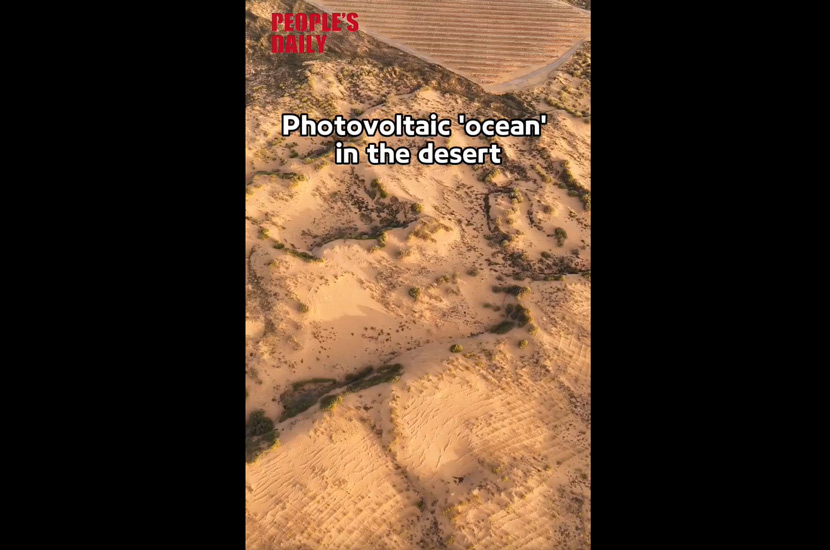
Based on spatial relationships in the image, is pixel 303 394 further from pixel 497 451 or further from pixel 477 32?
pixel 477 32

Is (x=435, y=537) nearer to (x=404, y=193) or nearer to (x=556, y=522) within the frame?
(x=556, y=522)

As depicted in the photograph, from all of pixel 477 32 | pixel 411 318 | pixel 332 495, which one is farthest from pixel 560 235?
pixel 332 495

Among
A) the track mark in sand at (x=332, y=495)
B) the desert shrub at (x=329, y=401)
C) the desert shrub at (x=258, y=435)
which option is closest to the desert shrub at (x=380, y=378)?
the desert shrub at (x=329, y=401)

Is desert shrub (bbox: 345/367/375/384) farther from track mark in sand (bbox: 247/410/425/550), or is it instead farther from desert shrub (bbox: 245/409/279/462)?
desert shrub (bbox: 245/409/279/462)

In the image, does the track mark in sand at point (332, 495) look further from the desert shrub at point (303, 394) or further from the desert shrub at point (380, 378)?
the desert shrub at point (380, 378)

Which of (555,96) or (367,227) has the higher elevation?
(555,96)

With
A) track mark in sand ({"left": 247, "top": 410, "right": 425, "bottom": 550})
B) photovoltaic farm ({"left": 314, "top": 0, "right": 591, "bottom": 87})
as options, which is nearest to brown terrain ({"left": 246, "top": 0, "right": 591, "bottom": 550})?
track mark in sand ({"left": 247, "top": 410, "right": 425, "bottom": 550})

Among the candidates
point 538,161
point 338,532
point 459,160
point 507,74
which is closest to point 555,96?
point 507,74
